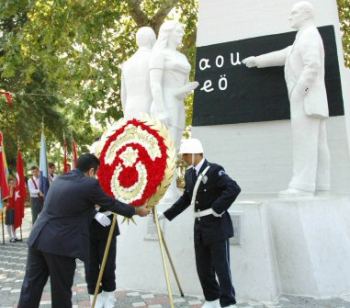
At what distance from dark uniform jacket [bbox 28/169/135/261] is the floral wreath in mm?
408

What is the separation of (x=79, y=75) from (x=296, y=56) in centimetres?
666

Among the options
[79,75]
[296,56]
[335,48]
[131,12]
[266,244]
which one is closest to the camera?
[266,244]

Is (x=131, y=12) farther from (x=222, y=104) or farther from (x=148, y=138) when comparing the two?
(x=148, y=138)

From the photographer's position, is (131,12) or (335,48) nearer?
(335,48)

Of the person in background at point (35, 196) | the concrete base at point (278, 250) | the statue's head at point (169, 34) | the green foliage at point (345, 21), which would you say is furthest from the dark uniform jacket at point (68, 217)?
the green foliage at point (345, 21)

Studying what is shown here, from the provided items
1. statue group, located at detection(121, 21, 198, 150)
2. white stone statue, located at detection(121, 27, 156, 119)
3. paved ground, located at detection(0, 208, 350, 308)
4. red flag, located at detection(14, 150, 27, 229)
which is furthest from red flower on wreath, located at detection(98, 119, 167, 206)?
red flag, located at detection(14, 150, 27, 229)

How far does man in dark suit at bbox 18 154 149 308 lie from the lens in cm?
399

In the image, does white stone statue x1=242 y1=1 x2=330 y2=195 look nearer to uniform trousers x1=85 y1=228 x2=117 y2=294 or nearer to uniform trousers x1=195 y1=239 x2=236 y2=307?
uniform trousers x1=195 y1=239 x2=236 y2=307

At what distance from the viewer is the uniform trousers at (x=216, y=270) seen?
451 centimetres

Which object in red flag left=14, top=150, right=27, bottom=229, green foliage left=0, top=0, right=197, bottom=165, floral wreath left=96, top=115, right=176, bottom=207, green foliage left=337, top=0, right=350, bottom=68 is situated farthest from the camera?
green foliage left=337, top=0, right=350, bottom=68

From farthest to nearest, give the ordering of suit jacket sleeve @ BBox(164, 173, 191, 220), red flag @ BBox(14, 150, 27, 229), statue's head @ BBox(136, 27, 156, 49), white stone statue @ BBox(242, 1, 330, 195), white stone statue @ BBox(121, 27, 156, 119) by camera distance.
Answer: red flag @ BBox(14, 150, 27, 229) → statue's head @ BBox(136, 27, 156, 49) → white stone statue @ BBox(121, 27, 156, 119) → white stone statue @ BBox(242, 1, 330, 195) → suit jacket sleeve @ BBox(164, 173, 191, 220)

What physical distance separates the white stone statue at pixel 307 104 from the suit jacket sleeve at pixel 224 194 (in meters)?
1.51

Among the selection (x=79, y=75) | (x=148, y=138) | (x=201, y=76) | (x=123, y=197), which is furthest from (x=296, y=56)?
(x=79, y=75)

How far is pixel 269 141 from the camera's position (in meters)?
6.85
